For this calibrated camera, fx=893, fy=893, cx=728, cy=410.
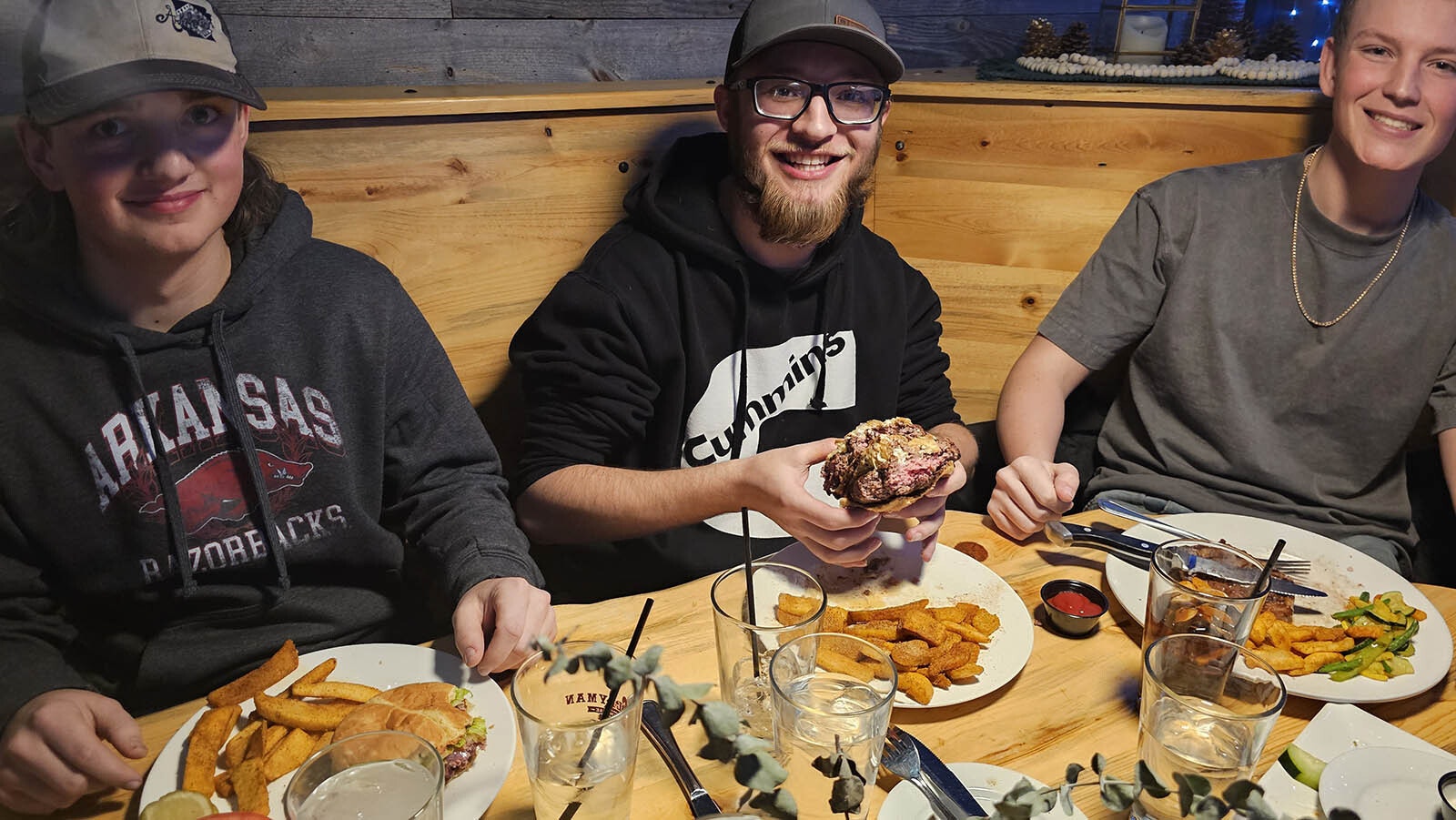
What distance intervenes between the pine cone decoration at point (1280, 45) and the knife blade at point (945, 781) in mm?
2635

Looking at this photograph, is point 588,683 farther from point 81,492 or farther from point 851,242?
point 851,242

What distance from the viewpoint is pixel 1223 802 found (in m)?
0.53

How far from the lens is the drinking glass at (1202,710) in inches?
33.2

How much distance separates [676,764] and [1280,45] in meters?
2.87

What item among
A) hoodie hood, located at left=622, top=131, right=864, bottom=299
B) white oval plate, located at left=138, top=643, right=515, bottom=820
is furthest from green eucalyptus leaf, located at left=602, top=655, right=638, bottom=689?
hoodie hood, located at left=622, top=131, right=864, bottom=299

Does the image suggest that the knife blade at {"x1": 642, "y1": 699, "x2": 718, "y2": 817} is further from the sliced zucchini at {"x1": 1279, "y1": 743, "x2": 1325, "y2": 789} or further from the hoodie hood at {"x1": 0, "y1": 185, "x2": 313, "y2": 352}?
the hoodie hood at {"x1": 0, "y1": 185, "x2": 313, "y2": 352}

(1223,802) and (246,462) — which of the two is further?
(246,462)

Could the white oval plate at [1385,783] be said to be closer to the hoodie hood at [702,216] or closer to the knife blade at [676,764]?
the knife blade at [676,764]

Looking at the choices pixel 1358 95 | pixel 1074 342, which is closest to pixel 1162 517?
pixel 1074 342

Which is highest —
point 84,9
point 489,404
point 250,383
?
point 84,9

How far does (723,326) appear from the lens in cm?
192

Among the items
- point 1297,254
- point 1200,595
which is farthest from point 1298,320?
point 1200,595

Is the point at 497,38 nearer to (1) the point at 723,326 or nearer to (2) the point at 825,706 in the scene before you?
(1) the point at 723,326

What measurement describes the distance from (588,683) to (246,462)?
778mm
